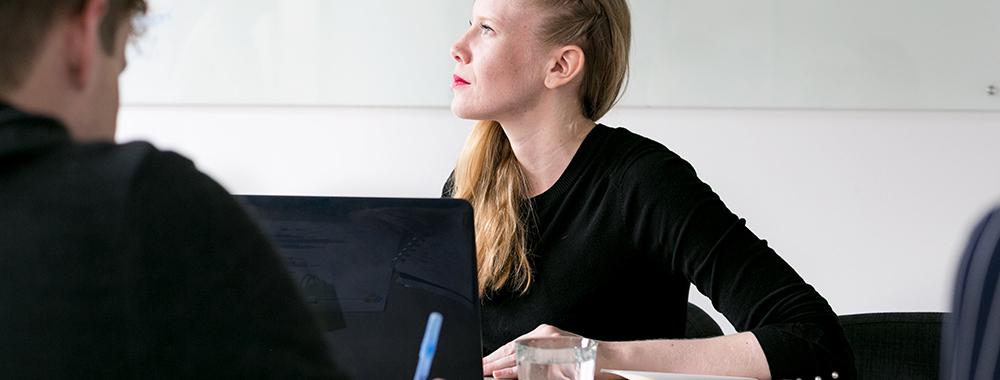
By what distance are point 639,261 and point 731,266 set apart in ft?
0.61

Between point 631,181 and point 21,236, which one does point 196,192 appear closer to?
point 21,236

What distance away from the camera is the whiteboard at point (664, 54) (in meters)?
2.95

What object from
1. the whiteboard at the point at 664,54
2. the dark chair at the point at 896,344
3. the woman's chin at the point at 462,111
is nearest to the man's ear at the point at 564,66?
the woman's chin at the point at 462,111

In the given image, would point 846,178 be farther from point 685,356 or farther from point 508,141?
point 685,356

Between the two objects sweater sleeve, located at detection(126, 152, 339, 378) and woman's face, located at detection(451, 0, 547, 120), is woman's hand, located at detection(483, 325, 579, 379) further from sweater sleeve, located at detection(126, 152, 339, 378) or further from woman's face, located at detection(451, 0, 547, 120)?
sweater sleeve, located at detection(126, 152, 339, 378)

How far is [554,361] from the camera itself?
126 centimetres

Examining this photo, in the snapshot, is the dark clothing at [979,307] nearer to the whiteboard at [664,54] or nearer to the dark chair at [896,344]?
the dark chair at [896,344]

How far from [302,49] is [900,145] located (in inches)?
64.4

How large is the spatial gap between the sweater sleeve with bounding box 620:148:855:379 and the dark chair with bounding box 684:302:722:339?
0.41m

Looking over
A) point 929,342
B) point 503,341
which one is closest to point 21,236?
point 503,341

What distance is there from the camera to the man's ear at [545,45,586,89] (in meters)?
1.88

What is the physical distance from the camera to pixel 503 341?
1763 mm

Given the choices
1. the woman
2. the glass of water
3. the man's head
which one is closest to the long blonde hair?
the woman

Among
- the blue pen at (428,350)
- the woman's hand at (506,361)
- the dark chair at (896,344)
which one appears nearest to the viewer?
the blue pen at (428,350)
